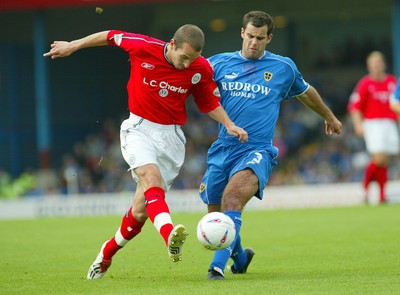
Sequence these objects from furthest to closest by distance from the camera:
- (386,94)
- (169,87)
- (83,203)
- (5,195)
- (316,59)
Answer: (316,59), (5,195), (83,203), (386,94), (169,87)

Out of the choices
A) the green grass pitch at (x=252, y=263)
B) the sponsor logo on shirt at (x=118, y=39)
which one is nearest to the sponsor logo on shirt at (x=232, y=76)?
the sponsor logo on shirt at (x=118, y=39)

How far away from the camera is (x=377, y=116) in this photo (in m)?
18.0

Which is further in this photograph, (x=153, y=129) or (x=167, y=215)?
(x=153, y=129)

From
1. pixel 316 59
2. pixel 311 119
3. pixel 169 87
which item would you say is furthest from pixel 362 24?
pixel 169 87

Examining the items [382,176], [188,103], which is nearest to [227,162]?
[382,176]

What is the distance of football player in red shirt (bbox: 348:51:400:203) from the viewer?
17500 millimetres

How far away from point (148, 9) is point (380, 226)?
1734 centimetres

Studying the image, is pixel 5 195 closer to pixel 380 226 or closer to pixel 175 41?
pixel 380 226

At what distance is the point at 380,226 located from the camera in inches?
518

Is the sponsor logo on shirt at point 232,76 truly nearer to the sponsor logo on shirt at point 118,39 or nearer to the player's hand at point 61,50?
the sponsor logo on shirt at point 118,39

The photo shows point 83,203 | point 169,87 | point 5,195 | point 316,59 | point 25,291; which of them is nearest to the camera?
point 25,291

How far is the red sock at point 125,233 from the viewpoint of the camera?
8305mm

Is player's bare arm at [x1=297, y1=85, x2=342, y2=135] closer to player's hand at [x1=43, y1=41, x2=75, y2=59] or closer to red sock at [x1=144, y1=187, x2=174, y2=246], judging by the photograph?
red sock at [x1=144, y1=187, x2=174, y2=246]

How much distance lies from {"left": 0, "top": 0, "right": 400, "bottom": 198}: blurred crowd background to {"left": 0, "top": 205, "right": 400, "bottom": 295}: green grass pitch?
28.7 feet
